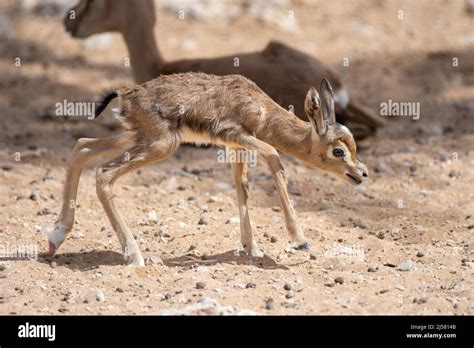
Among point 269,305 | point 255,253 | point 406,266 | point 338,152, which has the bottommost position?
Answer: point 269,305

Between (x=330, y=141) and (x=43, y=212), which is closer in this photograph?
(x=330, y=141)

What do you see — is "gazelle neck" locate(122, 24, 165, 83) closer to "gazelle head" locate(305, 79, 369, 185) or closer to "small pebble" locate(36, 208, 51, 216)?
"small pebble" locate(36, 208, 51, 216)

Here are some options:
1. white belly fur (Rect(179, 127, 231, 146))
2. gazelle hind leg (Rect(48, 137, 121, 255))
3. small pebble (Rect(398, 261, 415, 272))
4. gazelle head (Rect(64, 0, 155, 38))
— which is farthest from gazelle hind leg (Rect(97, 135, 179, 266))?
gazelle head (Rect(64, 0, 155, 38))

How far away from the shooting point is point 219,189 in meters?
9.41

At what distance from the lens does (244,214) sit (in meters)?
7.50

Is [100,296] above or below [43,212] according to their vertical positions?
below

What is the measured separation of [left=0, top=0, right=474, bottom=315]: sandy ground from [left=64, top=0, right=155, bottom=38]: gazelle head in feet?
3.44

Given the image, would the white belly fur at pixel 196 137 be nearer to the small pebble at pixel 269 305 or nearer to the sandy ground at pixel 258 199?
the sandy ground at pixel 258 199

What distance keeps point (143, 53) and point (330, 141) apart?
5.09 metres

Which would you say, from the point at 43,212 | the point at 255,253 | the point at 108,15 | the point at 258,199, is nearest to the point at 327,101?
the point at 255,253

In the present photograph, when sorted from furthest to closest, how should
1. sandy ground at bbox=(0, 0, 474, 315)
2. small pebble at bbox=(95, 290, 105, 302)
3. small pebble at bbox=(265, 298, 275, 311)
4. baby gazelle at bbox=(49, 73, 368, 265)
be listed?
baby gazelle at bbox=(49, 73, 368, 265)
sandy ground at bbox=(0, 0, 474, 315)
small pebble at bbox=(95, 290, 105, 302)
small pebble at bbox=(265, 298, 275, 311)

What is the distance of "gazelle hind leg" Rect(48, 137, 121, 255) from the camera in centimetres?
722

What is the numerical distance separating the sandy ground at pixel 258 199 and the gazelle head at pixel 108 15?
3.44 feet

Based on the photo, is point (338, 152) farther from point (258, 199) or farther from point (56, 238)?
point (56, 238)
